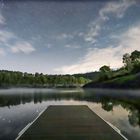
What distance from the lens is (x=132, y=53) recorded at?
164 m

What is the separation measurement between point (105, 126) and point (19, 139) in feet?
21.9

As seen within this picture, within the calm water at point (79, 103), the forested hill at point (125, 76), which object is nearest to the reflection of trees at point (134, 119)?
the calm water at point (79, 103)

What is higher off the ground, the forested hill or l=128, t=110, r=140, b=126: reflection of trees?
the forested hill

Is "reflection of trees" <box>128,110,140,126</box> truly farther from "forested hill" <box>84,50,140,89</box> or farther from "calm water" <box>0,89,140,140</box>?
"forested hill" <box>84,50,140,89</box>

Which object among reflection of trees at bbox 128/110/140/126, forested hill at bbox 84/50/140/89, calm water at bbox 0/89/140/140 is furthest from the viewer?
forested hill at bbox 84/50/140/89

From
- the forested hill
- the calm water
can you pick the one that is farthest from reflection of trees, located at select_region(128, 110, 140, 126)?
the forested hill

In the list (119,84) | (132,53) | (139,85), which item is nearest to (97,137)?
(139,85)

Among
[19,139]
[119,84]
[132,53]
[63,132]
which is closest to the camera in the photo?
[19,139]

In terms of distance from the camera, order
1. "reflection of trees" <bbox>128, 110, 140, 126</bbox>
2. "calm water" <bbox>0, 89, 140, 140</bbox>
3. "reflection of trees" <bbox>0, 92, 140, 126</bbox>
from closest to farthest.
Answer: "calm water" <bbox>0, 89, 140, 140</bbox> → "reflection of trees" <bbox>128, 110, 140, 126</bbox> → "reflection of trees" <bbox>0, 92, 140, 126</bbox>

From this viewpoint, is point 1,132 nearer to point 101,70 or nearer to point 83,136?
point 83,136

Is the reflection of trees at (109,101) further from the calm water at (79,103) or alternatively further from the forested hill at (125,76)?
the forested hill at (125,76)

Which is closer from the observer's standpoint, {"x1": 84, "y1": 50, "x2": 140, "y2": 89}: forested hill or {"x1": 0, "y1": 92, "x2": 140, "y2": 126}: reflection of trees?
{"x1": 0, "y1": 92, "x2": 140, "y2": 126}: reflection of trees

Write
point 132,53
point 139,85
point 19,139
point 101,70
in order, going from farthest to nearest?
point 101,70 < point 132,53 < point 139,85 < point 19,139

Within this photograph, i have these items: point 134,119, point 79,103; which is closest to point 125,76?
point 79,103
